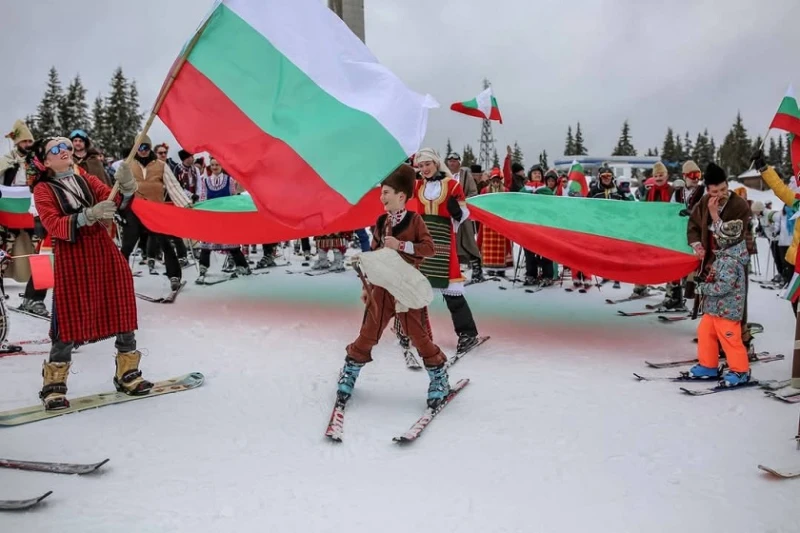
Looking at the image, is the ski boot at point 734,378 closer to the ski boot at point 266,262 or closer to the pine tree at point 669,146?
the ski boot at point 266,262

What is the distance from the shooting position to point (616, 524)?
2518 mm

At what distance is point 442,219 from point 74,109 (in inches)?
1692

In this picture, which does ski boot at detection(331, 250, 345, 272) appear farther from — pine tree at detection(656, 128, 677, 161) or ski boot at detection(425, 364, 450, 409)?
pine tree at detection(656, 128, 677, 161)

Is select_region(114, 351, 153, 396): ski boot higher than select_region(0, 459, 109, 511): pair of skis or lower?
higher

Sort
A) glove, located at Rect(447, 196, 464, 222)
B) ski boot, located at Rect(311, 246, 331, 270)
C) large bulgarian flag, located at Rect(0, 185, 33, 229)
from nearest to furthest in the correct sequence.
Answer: glove, located at Rect(447, 196, 464, 222), large bulgarian flag, located at Rect(0, 185, 33, 229), ski boot, located at Rect(311, 246, 331, 270)

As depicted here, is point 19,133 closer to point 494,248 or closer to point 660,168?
point 494,248

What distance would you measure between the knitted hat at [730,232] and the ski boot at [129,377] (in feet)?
13.6

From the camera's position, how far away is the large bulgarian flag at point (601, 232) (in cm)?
549

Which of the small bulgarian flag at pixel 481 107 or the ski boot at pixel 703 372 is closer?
the ski boot at pixel 703 372

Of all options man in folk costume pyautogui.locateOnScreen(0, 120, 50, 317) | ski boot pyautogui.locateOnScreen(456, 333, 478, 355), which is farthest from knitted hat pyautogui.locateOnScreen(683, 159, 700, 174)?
man in folk costume pyautogui.locateOnScreen(0, 120, 50, 317)

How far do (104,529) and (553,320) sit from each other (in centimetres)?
510

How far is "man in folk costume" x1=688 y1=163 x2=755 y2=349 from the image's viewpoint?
438 centimetres

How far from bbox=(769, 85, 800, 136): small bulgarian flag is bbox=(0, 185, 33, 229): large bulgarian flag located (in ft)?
25.2

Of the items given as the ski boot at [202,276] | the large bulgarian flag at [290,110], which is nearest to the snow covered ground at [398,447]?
the large bulgarian flag at [290,110]
